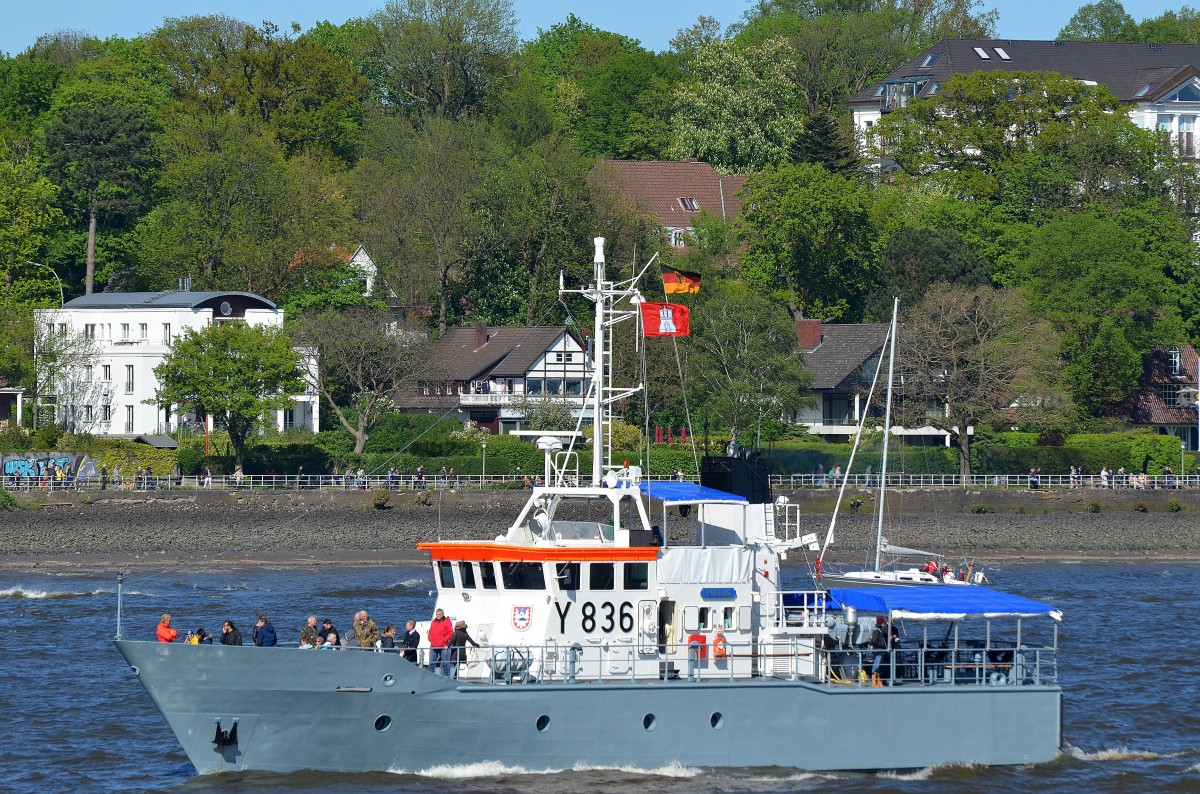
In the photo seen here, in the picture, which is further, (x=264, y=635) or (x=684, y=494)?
(x=684, y=494)

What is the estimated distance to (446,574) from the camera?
32094mm

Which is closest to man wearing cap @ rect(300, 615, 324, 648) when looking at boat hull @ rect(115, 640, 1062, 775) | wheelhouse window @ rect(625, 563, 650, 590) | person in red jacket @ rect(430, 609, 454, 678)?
boat hull @ rect(115, 640, 1062, 775)

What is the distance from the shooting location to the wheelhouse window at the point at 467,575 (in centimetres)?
3172

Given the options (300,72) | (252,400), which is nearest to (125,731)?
(252,400)

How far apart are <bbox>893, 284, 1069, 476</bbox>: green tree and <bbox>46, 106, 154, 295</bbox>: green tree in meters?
45.5

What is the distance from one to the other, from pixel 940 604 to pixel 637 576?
17.6 ft

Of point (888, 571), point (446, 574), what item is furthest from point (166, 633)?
point (888, 571)

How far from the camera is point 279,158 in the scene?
347 feet

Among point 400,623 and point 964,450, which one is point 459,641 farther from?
point 964,450

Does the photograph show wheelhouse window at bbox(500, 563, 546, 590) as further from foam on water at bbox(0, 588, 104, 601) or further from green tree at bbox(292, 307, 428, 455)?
green tree at bbox(292, 307, 428, 455)

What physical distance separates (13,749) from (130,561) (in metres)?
32.4

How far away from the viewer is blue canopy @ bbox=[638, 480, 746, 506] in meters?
32.8

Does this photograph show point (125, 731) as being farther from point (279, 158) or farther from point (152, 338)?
point (279, 158)

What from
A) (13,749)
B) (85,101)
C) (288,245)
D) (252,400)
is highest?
(85,101)
